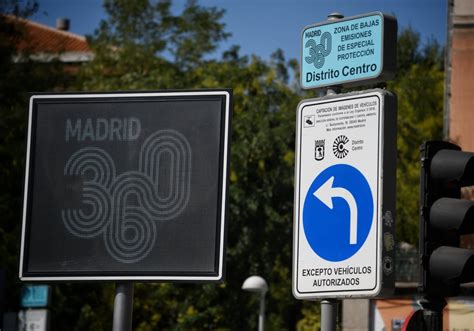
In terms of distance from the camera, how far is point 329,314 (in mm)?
5746

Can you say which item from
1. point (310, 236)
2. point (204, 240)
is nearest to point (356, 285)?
point (310, 236)

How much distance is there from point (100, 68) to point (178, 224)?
3262 centimetres

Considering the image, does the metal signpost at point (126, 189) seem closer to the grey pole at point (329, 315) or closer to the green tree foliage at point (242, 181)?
the grey pole at point (329, 315)

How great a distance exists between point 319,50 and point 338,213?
35.3 inches

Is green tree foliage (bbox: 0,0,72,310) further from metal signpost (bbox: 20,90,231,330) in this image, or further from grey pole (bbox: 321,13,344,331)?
grey pole (bbox: 321,13,344,331)

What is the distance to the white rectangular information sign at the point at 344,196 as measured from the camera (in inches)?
219

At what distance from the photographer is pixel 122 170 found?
276 inches

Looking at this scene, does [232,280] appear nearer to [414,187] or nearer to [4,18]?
[414,187]

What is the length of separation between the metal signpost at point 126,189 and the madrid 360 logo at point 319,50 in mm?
904

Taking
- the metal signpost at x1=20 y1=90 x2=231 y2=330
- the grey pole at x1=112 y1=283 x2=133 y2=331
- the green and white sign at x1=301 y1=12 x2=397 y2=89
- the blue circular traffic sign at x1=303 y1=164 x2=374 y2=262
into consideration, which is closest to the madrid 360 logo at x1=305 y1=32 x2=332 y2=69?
the green and white sign at x1=301 y1=12 x2=397 y2=89

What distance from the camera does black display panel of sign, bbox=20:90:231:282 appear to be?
682cm

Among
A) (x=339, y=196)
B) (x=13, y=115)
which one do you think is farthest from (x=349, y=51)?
(x=13, y=115)

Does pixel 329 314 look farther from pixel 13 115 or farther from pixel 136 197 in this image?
pixel 13 115

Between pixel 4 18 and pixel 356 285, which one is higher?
pixel 4 18
